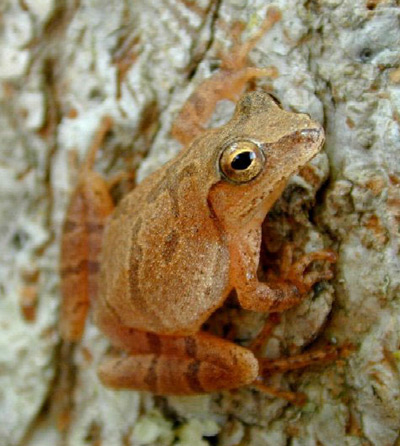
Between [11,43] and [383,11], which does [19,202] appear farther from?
[383,11]

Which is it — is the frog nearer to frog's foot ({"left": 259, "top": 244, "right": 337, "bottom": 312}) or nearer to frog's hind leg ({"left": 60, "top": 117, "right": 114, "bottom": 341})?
frog's foot ({"left": 259, "top": 244, "right": 337, "bottom": 312})

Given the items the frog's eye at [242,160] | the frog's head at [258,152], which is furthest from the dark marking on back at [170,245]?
the frog's eye at [242,160]

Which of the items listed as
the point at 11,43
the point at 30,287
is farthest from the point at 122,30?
the point at 30,287

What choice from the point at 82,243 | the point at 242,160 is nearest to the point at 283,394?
the point at 242,160

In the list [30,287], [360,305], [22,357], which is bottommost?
[22,357]

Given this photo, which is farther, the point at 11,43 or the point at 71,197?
the point at 11,43

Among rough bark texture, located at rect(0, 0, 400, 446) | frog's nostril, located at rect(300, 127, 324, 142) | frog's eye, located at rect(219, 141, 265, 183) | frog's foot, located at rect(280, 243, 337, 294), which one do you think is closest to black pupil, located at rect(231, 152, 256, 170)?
frog's eye, located at rect(219, 141, 265, 183)
